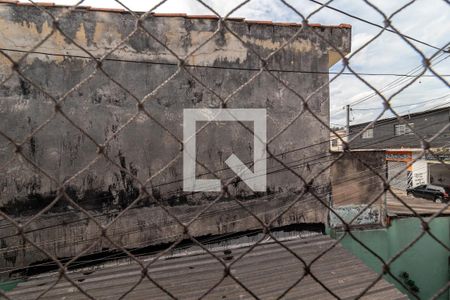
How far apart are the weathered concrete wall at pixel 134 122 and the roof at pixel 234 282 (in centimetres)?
103

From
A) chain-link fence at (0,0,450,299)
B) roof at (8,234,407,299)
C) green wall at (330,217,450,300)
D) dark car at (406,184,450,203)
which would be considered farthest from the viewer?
dark car at (406,184,450,203)

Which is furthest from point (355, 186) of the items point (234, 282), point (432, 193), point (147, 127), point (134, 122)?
point (432, 193)

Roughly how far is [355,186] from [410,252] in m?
1.74

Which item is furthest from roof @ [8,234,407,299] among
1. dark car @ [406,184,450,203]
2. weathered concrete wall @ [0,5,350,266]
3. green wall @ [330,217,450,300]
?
dark car @ [406,184,450,203]

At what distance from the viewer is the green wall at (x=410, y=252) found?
191 inches

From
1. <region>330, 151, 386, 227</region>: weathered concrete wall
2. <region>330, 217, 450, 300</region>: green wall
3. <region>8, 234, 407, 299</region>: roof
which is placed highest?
<region>330, 151, 386, 227</region>: weathered concrete wall

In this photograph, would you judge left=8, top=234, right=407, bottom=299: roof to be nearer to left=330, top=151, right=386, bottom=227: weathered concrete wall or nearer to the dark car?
left=330, top=151, right=386, bottom=227: weathered concrete wall

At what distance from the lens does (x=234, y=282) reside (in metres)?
2.69

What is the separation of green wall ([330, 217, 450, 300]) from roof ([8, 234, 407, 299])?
5.54ft

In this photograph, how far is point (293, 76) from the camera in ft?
15.5

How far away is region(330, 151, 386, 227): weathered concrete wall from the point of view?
4730 mm

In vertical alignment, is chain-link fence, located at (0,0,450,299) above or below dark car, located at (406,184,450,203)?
above

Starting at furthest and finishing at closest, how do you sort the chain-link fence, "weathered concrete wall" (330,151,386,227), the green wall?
the green wall
"weathered concrete wall" (330,151,386,227)
the chain-link fence

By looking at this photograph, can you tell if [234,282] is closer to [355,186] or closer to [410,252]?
[355,186]
